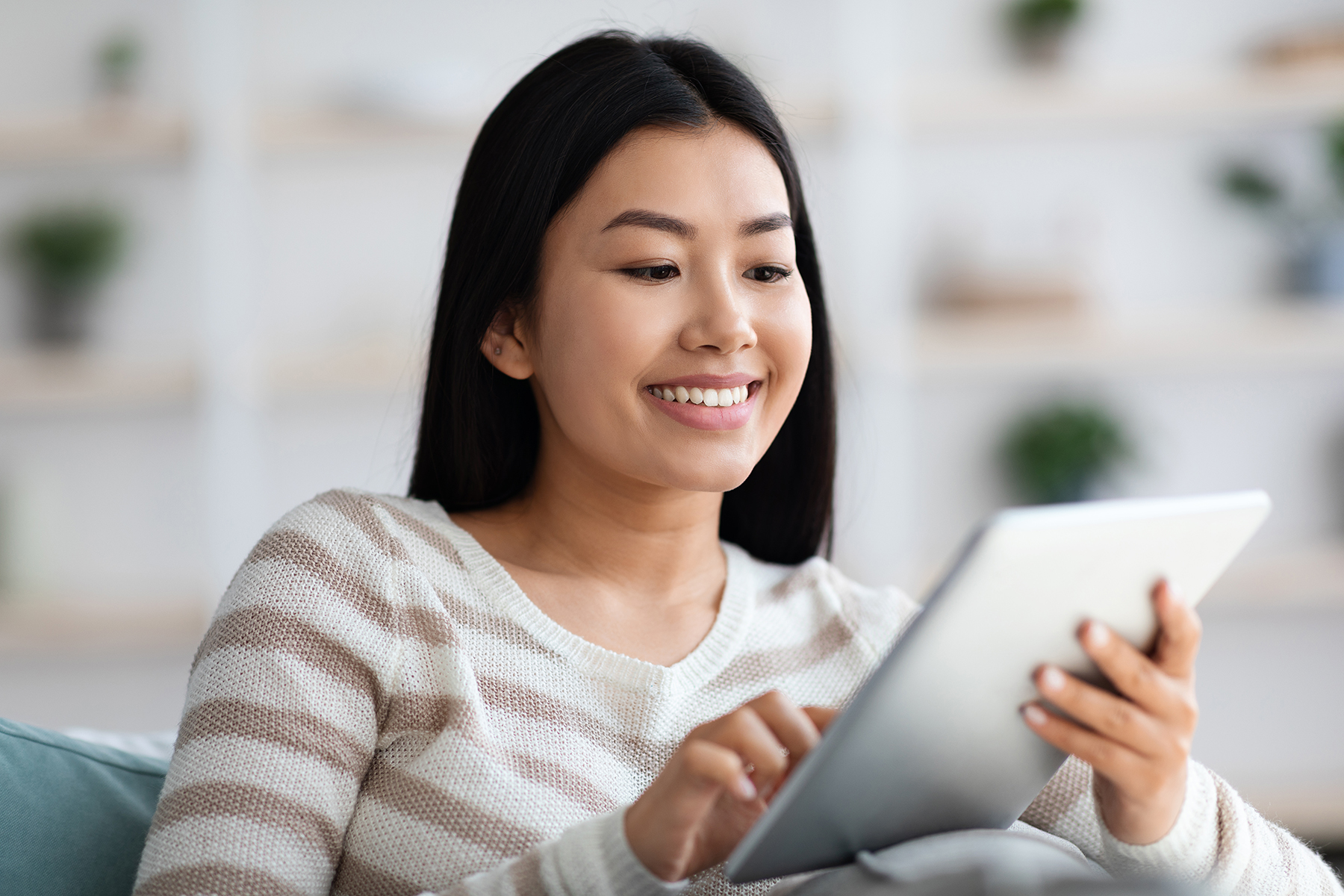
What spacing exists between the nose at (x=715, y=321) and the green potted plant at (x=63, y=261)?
2.45 meters

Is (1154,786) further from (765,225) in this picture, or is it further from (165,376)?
(165,376)

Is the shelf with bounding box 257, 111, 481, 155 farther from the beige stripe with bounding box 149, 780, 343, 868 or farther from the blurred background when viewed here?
the beige stripe with bounding box 149, 780, 343, 868

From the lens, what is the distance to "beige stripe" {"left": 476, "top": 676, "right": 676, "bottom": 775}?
3.70 feet

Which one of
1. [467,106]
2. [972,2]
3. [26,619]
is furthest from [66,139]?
[972,2]

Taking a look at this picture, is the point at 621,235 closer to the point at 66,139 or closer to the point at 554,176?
the point at 554,176

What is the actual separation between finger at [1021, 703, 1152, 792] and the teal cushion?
78cm

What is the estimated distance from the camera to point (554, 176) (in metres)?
1.24

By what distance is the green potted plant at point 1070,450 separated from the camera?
3.22 m

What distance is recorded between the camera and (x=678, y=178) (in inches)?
47.9

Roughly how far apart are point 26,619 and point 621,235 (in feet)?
7.90

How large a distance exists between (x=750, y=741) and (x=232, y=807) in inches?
15.9

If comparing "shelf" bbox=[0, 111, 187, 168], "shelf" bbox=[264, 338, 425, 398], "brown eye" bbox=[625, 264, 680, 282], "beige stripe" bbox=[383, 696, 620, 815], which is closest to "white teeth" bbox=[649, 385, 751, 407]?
"brown eye" bbox=[625, 264, 680, 282]

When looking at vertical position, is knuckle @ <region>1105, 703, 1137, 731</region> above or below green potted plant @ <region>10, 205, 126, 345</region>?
above

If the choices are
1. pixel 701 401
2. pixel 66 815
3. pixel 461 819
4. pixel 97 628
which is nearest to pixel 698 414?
pixel 701 401
